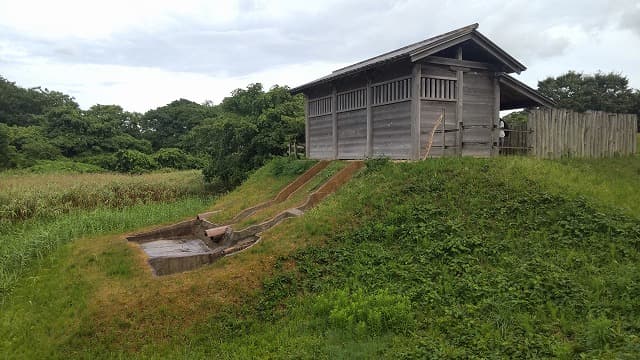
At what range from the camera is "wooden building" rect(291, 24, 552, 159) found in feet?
40.5

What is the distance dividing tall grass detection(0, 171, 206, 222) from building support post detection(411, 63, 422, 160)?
12636mm

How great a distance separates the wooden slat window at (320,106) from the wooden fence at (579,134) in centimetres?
Result: 739

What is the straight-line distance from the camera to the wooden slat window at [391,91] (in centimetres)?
1267

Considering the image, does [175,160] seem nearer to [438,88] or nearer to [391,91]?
[391,91]

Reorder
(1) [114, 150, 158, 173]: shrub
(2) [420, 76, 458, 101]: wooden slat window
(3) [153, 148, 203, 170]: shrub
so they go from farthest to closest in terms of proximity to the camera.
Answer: (3) [153, 148, 203, 170]: shrub
(1) [114, 150, 158, 173]: shrub
(2) [420, 76, 458, 101]: wooden slat window

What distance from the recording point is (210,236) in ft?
34.9

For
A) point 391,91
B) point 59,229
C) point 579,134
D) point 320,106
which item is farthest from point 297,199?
point 579,134

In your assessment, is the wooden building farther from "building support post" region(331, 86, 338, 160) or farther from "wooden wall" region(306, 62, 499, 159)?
"building support post" region(331, 86, 338, 160)

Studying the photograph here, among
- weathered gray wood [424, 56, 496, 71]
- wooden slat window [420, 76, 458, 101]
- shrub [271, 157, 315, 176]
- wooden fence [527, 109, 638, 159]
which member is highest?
weathered gray wood [424, 56, 496, 71]

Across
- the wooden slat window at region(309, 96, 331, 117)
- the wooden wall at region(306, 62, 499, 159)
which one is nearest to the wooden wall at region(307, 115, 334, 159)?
the wooden slat window at region(309, 96, 331, 117)

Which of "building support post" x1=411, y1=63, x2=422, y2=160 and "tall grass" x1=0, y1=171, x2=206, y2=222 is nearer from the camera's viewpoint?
"building support post" x1=411, y1=63, x2=422, y2=160

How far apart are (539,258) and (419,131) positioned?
605 cm

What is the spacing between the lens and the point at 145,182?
22.4 metres

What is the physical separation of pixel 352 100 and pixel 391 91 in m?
2.20
